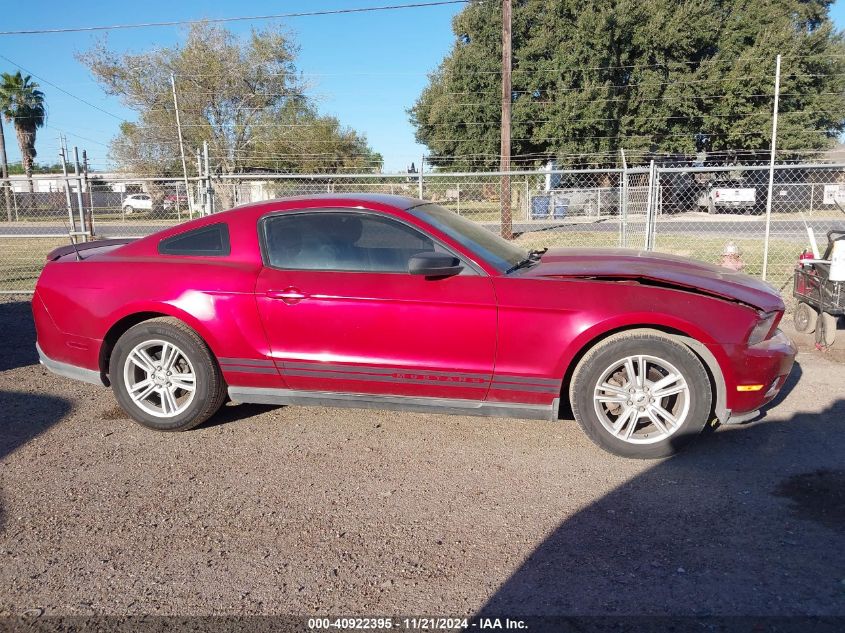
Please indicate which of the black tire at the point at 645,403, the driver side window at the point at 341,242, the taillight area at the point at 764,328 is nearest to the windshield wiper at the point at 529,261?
the driver side window at the point at 341,242

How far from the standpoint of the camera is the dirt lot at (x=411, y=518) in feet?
8.50

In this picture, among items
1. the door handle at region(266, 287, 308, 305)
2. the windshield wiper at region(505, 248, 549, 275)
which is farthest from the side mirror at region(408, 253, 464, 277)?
the door handle at region(266, 287, 308, 305)

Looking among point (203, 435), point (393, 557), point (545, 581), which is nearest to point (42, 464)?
point (203, 435)

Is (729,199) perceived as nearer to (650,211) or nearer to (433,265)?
(650,211)

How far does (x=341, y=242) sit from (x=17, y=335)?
5.14 metres

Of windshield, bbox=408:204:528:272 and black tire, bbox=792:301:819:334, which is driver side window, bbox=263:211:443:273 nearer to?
windshield, bbox=408:204:528:272

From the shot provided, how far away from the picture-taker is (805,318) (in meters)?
6.69

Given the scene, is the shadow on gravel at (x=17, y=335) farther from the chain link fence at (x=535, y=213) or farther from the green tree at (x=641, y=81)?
the green tree at (x=641, y=81)

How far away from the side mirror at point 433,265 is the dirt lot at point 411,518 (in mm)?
1129

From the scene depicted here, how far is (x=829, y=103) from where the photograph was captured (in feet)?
97.7

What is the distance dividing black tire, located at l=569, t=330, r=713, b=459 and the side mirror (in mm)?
975

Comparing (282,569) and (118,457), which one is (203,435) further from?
(282,569)

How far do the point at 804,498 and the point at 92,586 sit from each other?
11.3ft

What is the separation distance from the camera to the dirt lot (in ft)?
8.50
